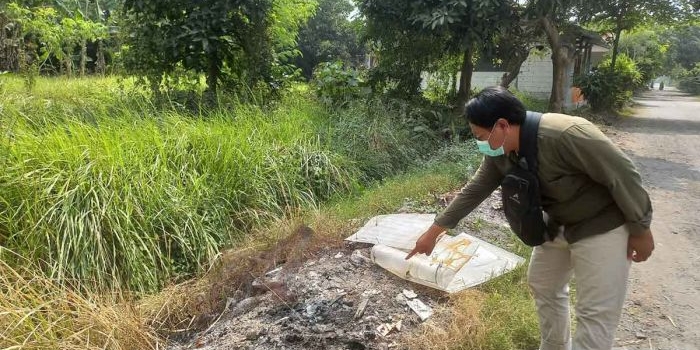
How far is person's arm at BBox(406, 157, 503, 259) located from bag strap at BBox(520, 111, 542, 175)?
303 millimetres

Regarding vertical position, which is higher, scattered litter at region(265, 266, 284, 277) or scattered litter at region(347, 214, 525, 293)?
scattered litter at region(347, 214, 525, 293)

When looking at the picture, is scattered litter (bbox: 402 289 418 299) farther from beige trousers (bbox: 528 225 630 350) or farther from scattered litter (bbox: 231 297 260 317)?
beige trousers (bbox: 528 225 630 350)

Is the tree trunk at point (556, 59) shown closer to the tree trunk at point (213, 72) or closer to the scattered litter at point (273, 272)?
the tree trunk at point (213, 72)

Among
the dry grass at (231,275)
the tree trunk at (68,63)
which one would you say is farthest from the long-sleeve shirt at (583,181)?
the tree trunk at (68,63)

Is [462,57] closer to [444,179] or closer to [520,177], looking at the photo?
[444,179]

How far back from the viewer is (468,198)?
250cm

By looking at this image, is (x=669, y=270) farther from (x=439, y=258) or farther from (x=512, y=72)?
(x=512, y=72)

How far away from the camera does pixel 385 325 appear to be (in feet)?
9.43

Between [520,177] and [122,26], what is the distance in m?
8.45

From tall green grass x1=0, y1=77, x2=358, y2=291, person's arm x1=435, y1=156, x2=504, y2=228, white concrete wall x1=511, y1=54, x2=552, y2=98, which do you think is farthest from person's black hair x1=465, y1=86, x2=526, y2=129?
white concrete wall x1=511, y1=54, x2=552, y2=98

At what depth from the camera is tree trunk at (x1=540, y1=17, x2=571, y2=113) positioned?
33.8ft

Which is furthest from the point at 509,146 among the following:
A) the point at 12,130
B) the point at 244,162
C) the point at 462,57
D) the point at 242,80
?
the point at 462,57

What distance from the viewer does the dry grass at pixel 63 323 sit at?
8.91ft

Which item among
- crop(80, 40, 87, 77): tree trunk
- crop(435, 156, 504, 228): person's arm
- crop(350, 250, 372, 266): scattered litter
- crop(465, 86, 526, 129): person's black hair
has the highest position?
crop(80, 40, 87, 77): tree trunk
